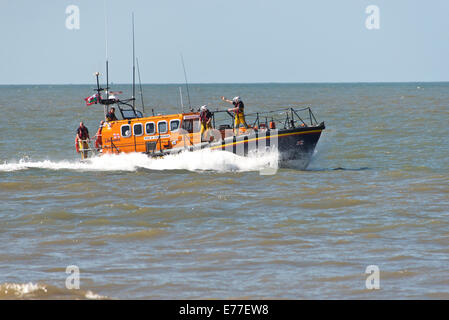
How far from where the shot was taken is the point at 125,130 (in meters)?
22.5

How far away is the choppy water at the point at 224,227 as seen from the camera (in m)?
10.6

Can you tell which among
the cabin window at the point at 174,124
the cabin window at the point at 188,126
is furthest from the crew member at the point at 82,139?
the cabin window at the point at 188,126

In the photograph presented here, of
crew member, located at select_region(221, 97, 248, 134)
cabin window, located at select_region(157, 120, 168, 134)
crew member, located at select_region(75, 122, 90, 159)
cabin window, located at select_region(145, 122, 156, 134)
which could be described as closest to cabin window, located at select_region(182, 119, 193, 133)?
cabin window, located at select_region(157, 120, 168, 134)

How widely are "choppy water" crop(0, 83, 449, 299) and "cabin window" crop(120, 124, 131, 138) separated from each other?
73cm

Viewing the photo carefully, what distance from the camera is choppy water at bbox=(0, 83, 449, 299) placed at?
10617 mm

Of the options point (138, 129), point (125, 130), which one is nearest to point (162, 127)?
point (138, 129)

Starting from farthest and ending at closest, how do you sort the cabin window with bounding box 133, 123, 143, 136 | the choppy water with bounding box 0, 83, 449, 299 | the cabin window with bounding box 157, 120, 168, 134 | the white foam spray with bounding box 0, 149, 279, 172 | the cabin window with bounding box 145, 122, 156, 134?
the cabin window with bounding box 133, 123, 143, 136 → the cabin window with bounding box 145, 122, 156, 134 → the cabin window with bounding box 157, 120, 168, 134 → the white foam spray with bounding box 0, 149, 279, 172 → the choppy water with bounding box 0, 83, 449, 299

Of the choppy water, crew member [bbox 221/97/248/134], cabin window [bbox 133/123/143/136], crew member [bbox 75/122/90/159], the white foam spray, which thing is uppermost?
crew member [bbox 221/97/248/134]

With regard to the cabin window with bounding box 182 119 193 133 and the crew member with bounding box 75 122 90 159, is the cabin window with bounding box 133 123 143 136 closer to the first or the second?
the cabin window with bounding box 182 119 193 133

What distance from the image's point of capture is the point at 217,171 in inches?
878

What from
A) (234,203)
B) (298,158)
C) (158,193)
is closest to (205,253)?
(234,203)

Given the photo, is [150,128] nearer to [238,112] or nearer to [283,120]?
[238,112]

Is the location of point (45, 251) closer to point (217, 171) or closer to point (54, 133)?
point (217, 171)
